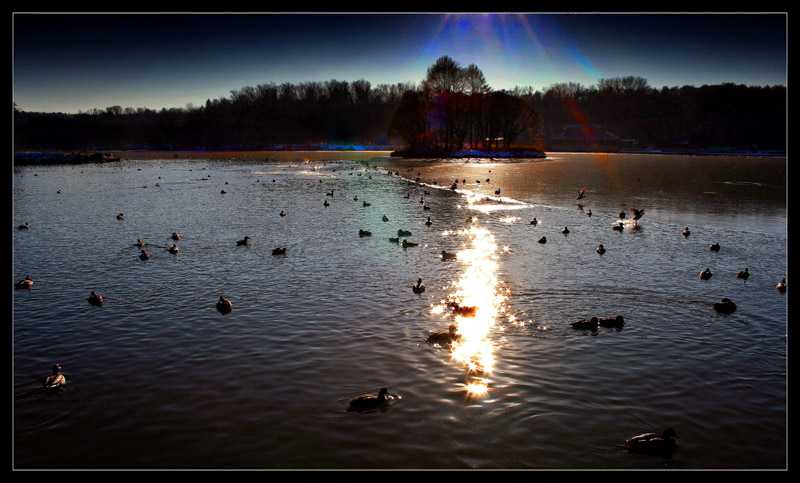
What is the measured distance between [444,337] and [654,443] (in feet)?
17.4

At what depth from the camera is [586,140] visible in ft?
536

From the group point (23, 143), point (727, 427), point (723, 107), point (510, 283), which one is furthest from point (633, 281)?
point (23, 143)

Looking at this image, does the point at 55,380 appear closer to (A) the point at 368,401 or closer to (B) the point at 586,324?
(A) the point at 368,401

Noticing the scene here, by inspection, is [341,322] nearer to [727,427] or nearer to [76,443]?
[76,443]

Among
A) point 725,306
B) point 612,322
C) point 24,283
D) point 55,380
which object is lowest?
point 55,380

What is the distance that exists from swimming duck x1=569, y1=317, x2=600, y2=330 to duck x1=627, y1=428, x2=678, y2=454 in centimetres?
506

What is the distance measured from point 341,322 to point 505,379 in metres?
5.07

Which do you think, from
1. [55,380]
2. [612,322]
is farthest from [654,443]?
[55,380]

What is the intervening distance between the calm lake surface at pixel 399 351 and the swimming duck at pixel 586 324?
0.21 metres

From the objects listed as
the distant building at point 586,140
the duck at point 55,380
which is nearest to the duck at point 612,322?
the duck at point 55,380

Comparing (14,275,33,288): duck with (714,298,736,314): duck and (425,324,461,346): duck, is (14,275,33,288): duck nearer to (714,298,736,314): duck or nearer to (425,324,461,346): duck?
(425,324,461,346): duck

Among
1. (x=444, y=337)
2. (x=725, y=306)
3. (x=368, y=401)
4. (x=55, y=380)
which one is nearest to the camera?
(x=368, y=401)

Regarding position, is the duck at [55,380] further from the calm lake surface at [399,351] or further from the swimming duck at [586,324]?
the swimming duck at [586,324]

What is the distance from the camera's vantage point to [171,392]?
405 inches
